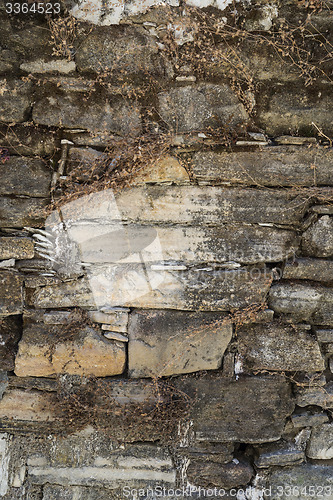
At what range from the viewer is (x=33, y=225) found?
3.24m

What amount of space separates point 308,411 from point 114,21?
3629mm

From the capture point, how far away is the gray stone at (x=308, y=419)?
11.0ft

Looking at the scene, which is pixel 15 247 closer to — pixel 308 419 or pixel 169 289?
pixel 169 289

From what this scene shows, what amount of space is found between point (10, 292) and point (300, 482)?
120 inches

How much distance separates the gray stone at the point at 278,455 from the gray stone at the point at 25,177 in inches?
116

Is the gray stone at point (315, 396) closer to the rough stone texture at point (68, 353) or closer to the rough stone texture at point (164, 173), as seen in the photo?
the rough stone texture at point (68, 353)

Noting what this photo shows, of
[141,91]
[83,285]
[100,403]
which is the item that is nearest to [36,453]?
[100,403]

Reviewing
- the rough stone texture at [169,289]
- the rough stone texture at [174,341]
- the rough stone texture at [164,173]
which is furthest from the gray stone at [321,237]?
the rough stone texture at [164,173]

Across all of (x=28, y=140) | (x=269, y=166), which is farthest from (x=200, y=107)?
(x=28, y=140)

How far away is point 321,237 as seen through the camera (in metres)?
3.21

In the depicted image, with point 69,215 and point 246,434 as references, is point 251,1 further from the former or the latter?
point 246,434

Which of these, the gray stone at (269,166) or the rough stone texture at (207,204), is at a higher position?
the gray stone at (269,166)

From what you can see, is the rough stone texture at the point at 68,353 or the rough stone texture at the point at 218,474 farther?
the rough stone texture at the point at 218,474

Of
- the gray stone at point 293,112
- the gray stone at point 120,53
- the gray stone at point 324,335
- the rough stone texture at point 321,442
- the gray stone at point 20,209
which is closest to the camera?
the gray stone at point 120,53
